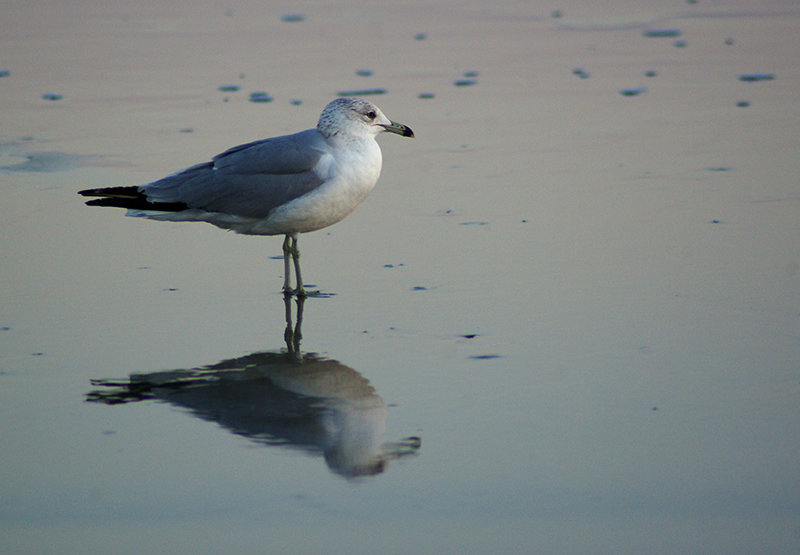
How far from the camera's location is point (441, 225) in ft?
23.8

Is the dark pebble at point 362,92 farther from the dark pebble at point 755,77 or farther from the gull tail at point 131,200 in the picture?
the gull tail at point 131,200

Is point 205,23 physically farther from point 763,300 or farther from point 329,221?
point 763,300

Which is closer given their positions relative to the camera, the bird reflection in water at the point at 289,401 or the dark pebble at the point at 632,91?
the bird reflection in water at the point at 289,401

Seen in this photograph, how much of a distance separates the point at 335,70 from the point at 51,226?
17.1 feet

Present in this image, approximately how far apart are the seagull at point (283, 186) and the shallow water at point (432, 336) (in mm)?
303

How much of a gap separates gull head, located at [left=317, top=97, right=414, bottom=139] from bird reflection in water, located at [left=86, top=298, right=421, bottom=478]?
166 cm

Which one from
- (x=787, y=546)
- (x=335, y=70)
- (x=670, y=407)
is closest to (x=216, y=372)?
(x=670, y=407)

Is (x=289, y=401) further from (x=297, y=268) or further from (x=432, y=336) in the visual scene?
(x=297, y=268)

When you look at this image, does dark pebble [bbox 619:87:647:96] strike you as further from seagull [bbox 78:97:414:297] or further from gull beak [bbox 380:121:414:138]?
seagull [bbox 78:97:414:297]

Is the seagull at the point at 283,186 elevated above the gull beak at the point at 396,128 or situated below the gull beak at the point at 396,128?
below

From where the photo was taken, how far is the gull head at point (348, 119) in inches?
262

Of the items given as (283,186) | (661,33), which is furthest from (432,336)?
(661,33)

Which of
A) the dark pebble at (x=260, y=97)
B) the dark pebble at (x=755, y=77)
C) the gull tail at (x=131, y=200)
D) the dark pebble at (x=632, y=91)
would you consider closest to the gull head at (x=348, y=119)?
the gull tail at (x=131, y=200)

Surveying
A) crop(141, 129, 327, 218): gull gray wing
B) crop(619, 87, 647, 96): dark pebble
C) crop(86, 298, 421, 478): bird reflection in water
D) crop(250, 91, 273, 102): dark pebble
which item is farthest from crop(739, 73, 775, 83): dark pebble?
crop(86, 298, 421, 478): bird reflection in water
